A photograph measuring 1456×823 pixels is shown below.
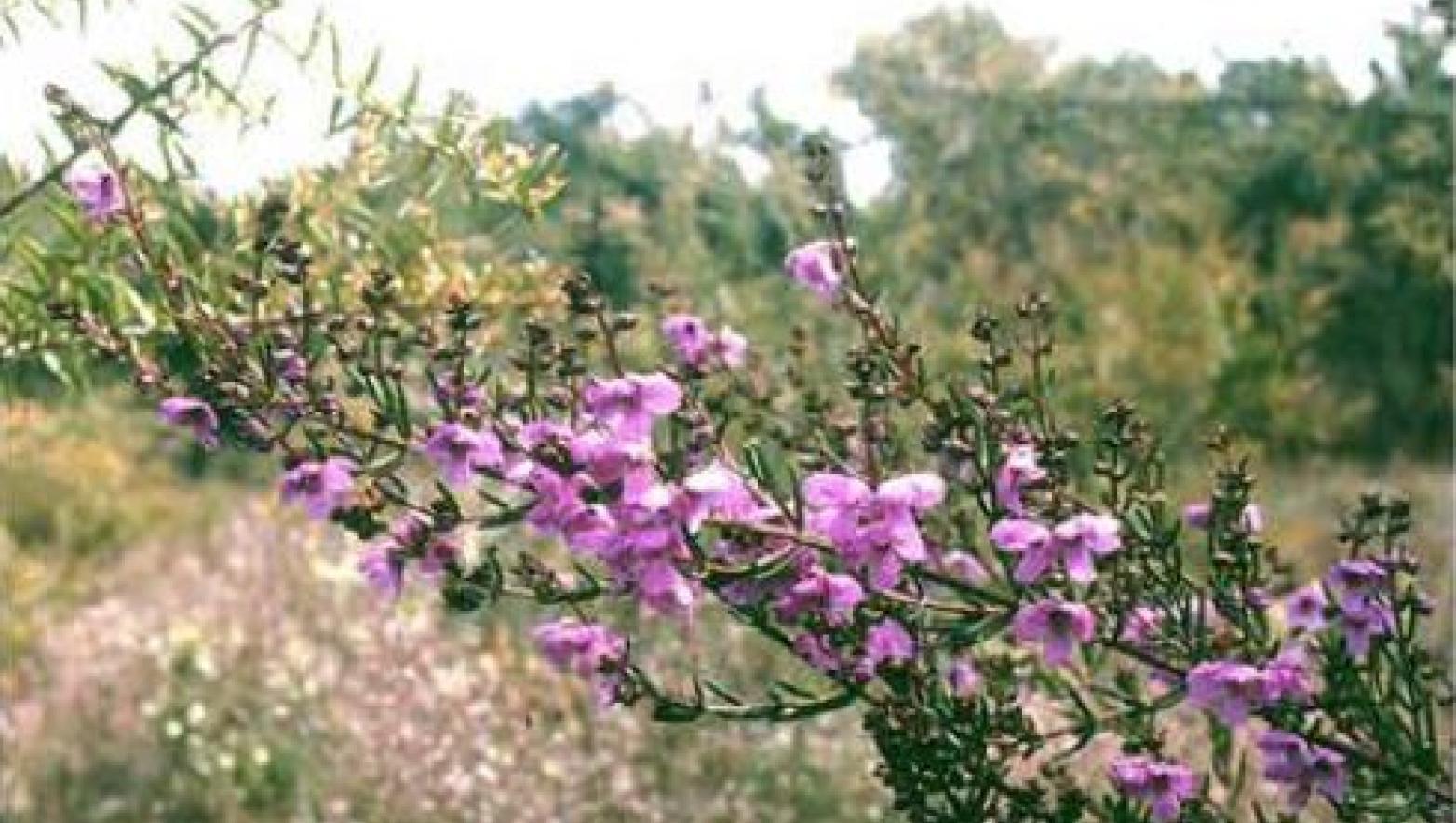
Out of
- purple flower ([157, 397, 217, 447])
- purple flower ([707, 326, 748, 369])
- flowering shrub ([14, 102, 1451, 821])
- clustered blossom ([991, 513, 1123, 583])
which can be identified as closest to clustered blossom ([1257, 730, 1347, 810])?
flowering shrub ([14, 102, 1451, 821])

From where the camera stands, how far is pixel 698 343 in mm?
3207

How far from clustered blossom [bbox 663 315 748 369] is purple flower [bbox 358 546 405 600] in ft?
1.44

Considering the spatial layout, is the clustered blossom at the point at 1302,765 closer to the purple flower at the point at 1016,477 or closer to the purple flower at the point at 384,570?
the purple flower at the point at 1016,477

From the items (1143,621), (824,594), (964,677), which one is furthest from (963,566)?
(824,594)

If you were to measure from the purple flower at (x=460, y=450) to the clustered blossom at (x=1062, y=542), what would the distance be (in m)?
0.52

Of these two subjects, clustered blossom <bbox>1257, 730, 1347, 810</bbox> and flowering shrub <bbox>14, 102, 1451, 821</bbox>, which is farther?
clustered blossom <bbox>1257, 730, 1347, 810</bbox>

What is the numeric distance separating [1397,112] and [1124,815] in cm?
944

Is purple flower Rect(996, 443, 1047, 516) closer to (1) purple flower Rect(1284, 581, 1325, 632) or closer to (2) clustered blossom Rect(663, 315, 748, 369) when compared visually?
(2) clustered blossom Rect(663, 315, 748, 369)

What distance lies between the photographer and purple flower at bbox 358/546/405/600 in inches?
111

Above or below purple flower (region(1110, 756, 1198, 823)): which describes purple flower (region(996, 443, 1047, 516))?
above

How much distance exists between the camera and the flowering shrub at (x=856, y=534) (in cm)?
261

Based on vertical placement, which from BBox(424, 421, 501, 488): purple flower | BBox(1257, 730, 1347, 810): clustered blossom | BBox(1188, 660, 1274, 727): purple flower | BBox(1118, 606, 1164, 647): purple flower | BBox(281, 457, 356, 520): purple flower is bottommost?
BBox(1257, 730, 1347, 810): clustered blossom

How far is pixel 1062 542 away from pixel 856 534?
0.68 ft

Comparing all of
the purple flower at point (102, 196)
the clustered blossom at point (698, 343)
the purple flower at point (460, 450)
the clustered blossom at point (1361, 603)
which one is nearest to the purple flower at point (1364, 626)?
the clustered blossom at point (1361, 603)
